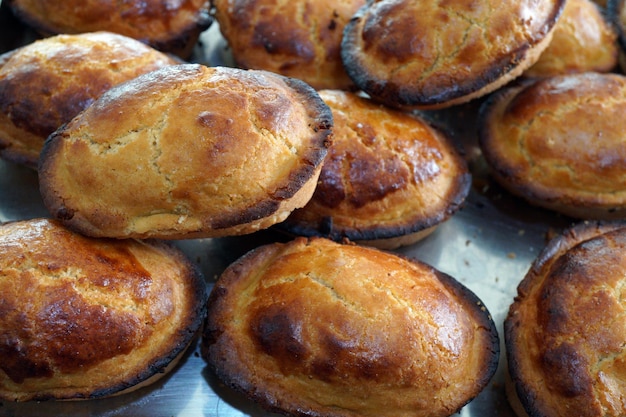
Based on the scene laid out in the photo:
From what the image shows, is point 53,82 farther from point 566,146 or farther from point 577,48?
point 577,48

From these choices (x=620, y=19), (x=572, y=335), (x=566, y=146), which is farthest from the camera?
(x=620, y=19)

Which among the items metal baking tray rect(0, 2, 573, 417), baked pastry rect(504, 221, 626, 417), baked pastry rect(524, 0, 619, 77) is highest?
baked pastry rect(524, 0, 619, 77)

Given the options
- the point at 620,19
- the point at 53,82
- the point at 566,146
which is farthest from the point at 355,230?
the point at 620,19

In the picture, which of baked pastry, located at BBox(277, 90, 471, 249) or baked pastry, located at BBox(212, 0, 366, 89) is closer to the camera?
baked pastry, located at BBox(277, 90, 471, 249)

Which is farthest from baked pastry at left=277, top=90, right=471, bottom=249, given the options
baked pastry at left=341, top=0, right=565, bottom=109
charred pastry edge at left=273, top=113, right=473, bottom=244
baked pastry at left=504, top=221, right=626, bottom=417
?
baked pastry at left=504, top=221, right=626, bottom=417

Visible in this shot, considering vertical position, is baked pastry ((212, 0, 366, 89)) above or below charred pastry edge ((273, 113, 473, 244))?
above

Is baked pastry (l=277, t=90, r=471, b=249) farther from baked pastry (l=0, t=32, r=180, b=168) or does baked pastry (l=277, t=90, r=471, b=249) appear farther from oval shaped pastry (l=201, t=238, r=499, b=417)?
baked pastry (l=0, t=32, r=180, b=168)
